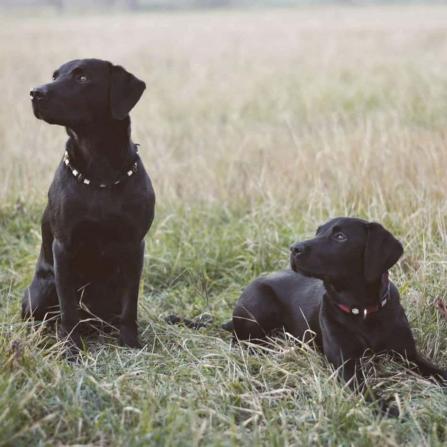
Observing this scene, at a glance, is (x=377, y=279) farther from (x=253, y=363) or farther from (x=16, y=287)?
(x=16, y=287)

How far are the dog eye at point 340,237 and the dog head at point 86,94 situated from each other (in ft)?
3.63

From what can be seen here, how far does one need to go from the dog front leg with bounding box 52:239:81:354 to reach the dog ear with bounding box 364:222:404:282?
1389 mm

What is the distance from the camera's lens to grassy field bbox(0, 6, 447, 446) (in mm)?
Result: 3066

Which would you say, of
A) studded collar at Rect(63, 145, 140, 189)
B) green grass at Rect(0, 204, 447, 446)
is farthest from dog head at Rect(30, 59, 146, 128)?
green grass at Rect(0, 204, 447, 446)

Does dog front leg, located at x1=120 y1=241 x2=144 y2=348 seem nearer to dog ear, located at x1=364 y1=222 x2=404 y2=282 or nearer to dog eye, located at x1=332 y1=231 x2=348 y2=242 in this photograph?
dog eye, located at x1=332 y1=231 x2=348 y2=242

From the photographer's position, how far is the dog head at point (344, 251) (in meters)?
3.59

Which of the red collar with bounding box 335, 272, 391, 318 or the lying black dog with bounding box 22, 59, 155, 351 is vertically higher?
the lying black dog with bounding box 22, 59, 155, 351

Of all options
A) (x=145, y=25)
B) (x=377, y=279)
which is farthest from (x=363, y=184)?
(x=145, y=25)

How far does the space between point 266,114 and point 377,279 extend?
6.22m

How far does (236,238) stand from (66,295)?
Answer: 1606mm

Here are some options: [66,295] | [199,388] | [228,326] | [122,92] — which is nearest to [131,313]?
[66,295]

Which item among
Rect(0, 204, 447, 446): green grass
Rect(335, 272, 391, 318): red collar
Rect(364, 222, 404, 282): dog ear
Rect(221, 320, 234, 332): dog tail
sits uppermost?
Rect(364, 222, 404, 282): dog ear

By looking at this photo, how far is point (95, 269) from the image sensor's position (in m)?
4.10

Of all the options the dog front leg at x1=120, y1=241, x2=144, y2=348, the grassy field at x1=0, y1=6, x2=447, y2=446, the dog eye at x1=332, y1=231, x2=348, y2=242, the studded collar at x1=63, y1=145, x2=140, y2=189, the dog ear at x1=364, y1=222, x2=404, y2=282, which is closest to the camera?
the grassy field at x1=0, y1=6, x2=447, y2=446
